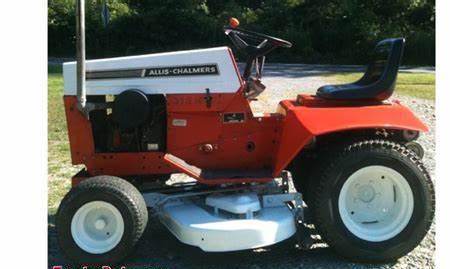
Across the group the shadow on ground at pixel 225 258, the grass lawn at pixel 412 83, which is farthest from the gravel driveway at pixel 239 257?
the grass lawn at pixel 412 83

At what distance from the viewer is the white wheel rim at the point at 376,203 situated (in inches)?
144

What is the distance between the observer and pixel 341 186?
3604mm

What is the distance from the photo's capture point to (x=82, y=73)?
142 inches

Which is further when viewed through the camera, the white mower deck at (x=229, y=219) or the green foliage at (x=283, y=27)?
the green foliage at (x=283, y=27)

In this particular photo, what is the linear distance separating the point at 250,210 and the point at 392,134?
3.95 ft

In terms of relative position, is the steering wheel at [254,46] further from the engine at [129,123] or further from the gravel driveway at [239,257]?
the gravel driveway at [239,257]

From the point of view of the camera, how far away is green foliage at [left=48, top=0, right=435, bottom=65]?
24906 millimetres

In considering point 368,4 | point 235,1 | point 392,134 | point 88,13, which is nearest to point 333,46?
point 368,4

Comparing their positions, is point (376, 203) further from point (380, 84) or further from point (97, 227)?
point (97, 227)

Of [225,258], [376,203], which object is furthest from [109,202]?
[376,203]

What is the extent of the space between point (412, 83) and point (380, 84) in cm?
1305

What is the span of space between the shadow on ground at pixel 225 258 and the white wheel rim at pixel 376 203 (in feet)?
0.83

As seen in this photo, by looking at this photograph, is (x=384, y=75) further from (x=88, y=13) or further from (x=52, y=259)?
(x=88, y=13)

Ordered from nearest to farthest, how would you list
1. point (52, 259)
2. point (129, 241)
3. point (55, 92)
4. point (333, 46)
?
point (129, 241) < point (52, 259) < point (55, 92) < point (333, 46)
